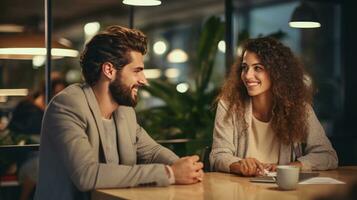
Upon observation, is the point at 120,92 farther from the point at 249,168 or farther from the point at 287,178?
the point at 287,178

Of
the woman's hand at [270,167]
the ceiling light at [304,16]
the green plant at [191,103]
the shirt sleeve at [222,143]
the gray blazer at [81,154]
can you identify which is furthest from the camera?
the green plant at [191,103]

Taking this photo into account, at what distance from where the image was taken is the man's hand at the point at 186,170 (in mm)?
2365

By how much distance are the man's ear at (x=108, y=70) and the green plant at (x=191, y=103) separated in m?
2.82

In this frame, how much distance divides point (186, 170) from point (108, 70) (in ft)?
1.76

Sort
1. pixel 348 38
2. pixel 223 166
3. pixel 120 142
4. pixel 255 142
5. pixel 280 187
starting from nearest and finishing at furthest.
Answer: pixel 280 187
pixel 120 142
pixel 223 166
pixel 255 142
pixel 348 38

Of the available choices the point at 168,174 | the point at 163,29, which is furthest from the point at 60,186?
the point at 163,29

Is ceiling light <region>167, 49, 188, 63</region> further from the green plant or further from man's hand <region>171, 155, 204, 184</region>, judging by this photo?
man's hand <region>171, 155, 204, 184</region>

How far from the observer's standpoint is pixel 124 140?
2619 mm

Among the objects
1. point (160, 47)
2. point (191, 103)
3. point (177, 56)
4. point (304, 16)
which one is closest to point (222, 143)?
point (304, 16)

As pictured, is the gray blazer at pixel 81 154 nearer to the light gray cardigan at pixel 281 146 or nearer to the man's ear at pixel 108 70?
the man's ear at pixel 108 70

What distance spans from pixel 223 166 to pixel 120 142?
0.50m

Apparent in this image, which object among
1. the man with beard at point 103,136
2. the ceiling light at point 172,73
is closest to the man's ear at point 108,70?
the man with beard at point 103,136

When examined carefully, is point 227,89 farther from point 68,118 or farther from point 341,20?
point 341,20

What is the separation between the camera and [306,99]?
10.4ft
